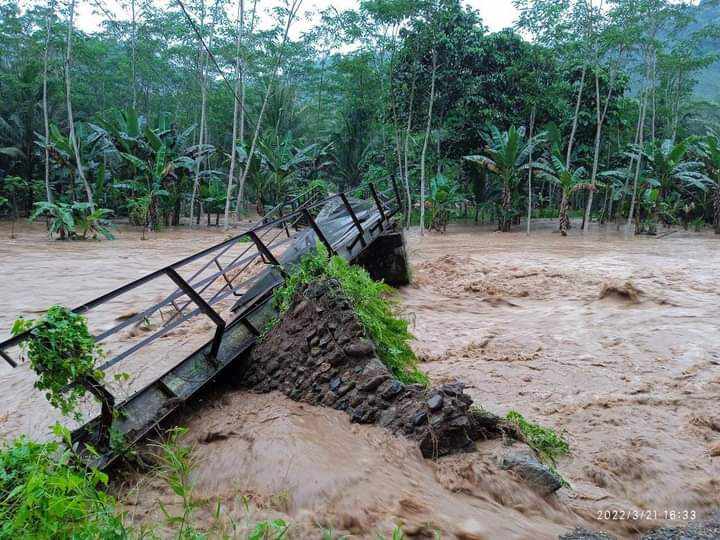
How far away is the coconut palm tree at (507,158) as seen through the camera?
1891 cm

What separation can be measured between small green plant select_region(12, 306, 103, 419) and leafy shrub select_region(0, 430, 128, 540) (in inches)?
17.7

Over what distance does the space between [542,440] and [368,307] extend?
5.80ft

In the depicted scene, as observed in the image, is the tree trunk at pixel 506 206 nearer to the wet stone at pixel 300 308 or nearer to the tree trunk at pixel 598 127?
the tree trunk at pixel 598 127

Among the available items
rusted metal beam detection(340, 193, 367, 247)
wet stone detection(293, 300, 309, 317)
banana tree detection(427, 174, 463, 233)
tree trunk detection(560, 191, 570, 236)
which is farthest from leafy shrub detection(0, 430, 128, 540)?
tree trunk detection(560, 191, 570, 236)

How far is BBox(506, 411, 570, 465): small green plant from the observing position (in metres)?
3.82

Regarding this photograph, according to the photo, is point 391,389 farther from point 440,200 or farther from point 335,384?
point 440,200

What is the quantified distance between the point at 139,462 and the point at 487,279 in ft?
25.9

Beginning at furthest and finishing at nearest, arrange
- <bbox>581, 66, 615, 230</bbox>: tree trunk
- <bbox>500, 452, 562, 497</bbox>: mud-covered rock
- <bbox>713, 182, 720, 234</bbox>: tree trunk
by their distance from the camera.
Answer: <bbox>713, 182, 720, 234</bbox>: tree trunk < <bbox>581, 66, 615, 230</bbox>: tree trunk < <bbox>500, 452, 562, 497</bbox>: mud-covered rock

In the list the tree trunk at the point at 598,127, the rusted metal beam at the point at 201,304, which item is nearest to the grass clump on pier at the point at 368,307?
the rusted metal beam at the point at 201,304

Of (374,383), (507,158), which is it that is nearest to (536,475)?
(374,383)

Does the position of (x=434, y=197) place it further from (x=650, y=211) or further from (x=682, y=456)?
(x=682, y=456)

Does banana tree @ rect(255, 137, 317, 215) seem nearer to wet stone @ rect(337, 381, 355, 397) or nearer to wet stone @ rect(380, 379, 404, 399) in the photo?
wet stone @ rect(337, 381, 355, 397)

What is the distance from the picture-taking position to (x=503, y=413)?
15.0ft

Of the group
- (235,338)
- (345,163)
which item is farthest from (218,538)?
(345,163)
